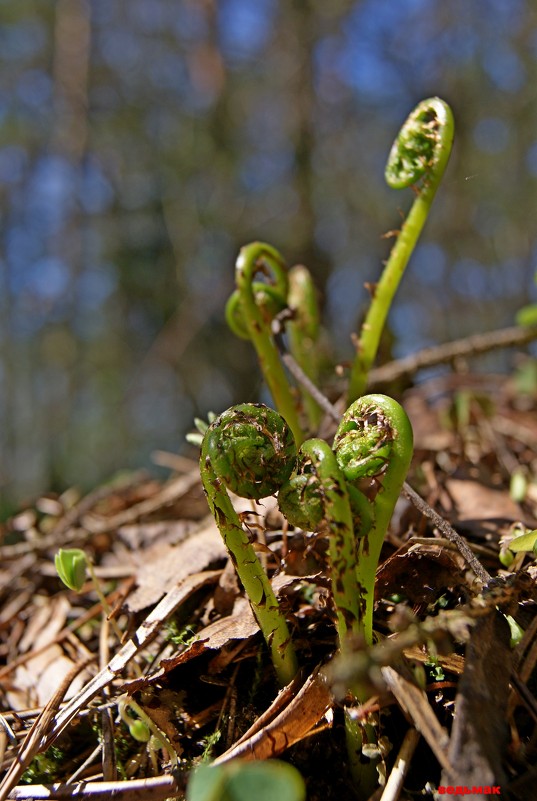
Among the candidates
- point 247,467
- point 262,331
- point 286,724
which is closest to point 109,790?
point 286,724

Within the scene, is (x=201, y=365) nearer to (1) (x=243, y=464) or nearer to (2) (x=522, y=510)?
(2) (x=522, y=510)

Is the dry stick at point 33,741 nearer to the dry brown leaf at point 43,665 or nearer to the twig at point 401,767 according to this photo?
the dry brown leaf at point 43,665

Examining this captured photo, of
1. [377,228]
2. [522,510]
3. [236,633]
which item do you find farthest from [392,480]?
[377,228]

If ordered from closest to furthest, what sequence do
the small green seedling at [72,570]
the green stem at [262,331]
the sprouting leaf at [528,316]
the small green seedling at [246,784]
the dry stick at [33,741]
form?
the small green seedling at [246,784]
the dry stick at [33,741]
the small green seedling at [72,570]
the green stem at [262,331]
the sprouting leaf at [528,316]

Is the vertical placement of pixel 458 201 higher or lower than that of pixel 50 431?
higher

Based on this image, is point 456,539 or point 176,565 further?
point 176,565

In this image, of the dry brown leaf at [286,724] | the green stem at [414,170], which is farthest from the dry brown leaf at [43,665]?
the green stem at [414,170]

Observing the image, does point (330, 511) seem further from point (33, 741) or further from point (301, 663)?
point (33, 741)
